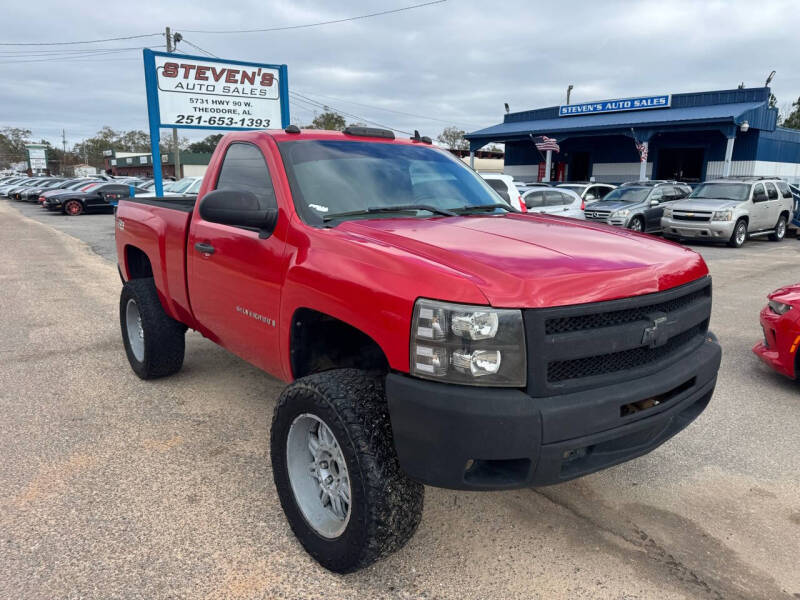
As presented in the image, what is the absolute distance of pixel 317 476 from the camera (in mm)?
2758

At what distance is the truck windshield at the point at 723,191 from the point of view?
51.6ft

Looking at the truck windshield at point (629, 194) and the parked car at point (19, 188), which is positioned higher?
the truck windshield at point (629, 194)

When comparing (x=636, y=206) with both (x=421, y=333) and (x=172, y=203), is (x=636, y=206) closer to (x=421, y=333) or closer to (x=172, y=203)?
(x=172, y=203)

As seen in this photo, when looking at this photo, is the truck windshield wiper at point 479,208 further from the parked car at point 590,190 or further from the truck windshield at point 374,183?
the parked car at point 590,190

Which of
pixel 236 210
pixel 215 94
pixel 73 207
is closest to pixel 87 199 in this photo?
pixel 73 207

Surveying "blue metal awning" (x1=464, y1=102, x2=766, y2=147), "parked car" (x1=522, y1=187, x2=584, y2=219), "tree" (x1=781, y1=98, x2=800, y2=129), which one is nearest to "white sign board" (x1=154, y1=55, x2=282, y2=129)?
"parked car" (x1=522, y1=187, x2=584, y2=219)

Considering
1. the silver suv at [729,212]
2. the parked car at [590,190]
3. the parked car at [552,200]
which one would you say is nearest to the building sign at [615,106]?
the parked car at [590,190]

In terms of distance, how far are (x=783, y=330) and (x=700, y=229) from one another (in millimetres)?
11620

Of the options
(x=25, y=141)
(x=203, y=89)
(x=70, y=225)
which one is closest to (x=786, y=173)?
(x=203, y=89)

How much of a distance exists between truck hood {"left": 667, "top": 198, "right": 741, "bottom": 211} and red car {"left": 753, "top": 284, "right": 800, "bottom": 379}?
11407mm

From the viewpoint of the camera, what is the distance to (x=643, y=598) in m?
2.43

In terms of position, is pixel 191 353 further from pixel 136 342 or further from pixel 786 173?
pixel 786 173

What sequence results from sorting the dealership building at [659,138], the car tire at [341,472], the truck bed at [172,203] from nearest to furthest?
1. the car tire at [341,472]
2. the truck bed at [172,203]
3. the dealership building at [659,138]

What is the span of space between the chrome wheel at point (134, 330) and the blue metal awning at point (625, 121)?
24.7 m
